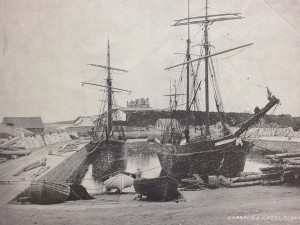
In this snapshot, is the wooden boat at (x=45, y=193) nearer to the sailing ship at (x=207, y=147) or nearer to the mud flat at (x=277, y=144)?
the sailing ship at (x=207, y=147)

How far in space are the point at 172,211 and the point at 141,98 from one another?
1208 mm

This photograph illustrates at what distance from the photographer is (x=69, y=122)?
4246mm

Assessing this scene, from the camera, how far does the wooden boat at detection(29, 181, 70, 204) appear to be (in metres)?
3.90

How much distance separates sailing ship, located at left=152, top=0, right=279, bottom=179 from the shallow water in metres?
0.13

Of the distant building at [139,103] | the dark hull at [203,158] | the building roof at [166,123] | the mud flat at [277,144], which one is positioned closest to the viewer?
the distant building at [139,103]

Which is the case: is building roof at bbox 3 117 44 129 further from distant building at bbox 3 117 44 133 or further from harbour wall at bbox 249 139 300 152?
harbour wall at bbox 249 139 300 152

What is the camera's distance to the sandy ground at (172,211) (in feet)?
12.1

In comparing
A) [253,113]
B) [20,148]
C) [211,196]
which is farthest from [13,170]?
[253,113]

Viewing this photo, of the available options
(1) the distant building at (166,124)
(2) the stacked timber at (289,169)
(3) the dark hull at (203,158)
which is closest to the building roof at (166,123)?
(1) the distant building at (166,124)

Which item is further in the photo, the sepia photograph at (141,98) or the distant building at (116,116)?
the distant building at (116,116)

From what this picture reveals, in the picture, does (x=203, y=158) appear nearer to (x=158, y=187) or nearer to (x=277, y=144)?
(x=158, y=187)

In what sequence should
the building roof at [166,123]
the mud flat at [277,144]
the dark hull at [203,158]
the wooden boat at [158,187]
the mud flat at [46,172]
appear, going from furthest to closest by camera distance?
1. the mud flat at [277,144]
2. the building roof at [166,123]
3. the dark hull at [203,158]
4. the wooden boat at [158,187]
5. the mud flat at [46,172]

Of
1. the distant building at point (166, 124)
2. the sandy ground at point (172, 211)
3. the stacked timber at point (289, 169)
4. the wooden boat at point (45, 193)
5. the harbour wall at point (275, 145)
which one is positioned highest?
the distant building at point (166, 124)

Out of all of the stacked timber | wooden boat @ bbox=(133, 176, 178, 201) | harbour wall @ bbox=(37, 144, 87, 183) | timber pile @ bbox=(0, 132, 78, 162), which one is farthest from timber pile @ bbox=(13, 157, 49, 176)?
the stacked timber
